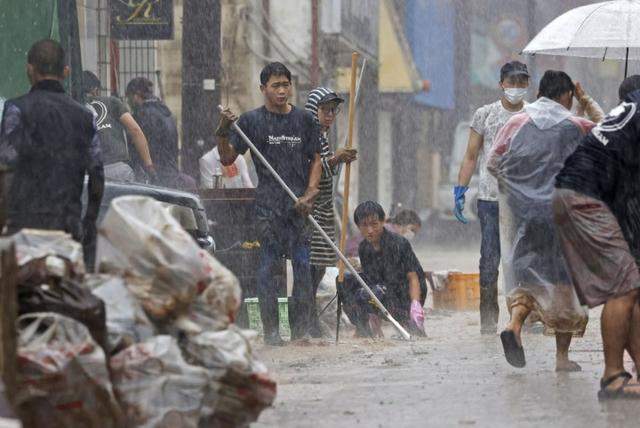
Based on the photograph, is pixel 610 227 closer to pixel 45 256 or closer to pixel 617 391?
pixel 617 391

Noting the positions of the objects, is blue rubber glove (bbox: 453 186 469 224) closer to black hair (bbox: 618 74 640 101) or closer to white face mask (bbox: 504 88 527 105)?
white face mask (bbox: 504 88 527 105)

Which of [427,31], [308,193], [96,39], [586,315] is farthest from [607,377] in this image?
[427,31]

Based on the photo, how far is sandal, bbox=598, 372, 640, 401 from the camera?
7.28 m

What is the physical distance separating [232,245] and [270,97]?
1.68 m

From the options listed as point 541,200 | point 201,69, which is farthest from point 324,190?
point 201,69

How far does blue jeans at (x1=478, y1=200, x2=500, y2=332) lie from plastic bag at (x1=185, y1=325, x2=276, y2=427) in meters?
5.85

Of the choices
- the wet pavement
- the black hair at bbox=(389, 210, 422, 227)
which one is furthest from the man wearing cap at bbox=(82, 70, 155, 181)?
the black hair at bbox=(389, 210, 422, 227)

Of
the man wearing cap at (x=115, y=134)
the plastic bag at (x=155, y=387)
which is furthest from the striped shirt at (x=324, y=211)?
the plastic bag at (x=155, y=387)

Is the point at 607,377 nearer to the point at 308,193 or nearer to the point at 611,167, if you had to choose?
the point at 611,167

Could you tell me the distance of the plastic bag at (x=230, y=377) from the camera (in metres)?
5.41

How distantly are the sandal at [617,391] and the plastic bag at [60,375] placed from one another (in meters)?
2.96

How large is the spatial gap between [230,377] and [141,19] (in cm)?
1231

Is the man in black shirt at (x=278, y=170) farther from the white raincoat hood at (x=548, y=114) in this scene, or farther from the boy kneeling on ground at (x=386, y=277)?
the white raincoat hood at (x=548, y=114)

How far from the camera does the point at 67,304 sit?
5219 mm
